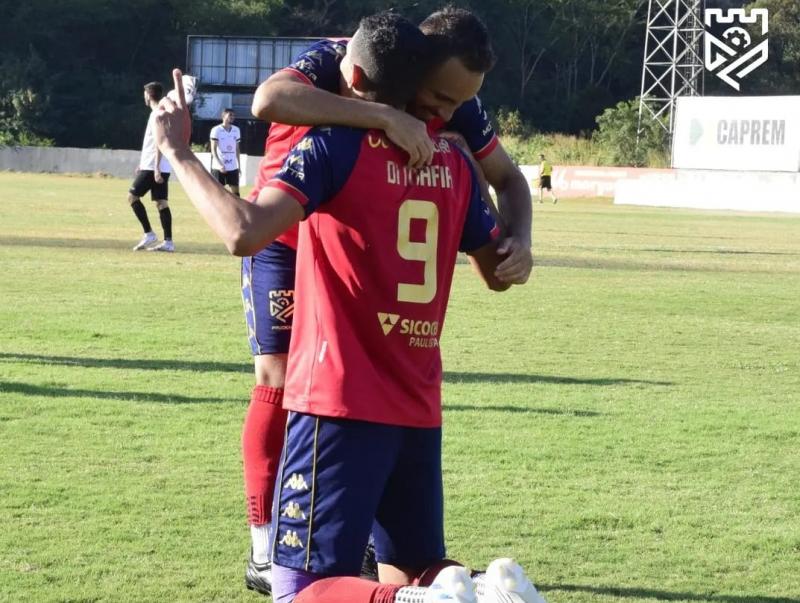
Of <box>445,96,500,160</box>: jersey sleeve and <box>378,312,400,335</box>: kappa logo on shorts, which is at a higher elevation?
<box>445,96,500,160</box>: jersey sleeve

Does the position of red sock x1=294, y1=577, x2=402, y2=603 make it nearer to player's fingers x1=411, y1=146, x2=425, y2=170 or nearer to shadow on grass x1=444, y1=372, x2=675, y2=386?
player's fingers x1=411, y1=146, x2=425, y2=170

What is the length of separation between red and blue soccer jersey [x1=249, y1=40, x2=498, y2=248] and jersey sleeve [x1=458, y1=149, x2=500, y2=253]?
406 mm

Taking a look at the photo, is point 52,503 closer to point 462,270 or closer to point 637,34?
point 462,270

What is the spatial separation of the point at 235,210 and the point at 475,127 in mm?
1307

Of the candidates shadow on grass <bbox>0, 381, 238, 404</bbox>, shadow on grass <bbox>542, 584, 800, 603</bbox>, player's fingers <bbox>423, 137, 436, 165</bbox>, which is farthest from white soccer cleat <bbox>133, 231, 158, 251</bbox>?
player's fingers <bbox>423, 137, 436, 165</bbox>

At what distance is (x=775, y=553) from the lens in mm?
5738

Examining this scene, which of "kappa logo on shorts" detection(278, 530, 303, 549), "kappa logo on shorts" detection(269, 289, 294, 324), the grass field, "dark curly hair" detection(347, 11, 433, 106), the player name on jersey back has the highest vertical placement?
"dark curly hair" detection(347, 11, 433, 106)

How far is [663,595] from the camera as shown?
5125mm

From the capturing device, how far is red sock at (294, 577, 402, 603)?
3.33 metres

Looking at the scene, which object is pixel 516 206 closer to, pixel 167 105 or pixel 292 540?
pixel 167 105

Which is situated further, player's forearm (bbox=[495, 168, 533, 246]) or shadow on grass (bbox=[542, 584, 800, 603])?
shadow on grass (bbox=[542, 584, 800, 603])

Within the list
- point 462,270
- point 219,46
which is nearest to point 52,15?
point 219,46

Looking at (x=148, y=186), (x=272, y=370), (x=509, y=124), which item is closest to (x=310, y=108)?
(x=272, y=370)

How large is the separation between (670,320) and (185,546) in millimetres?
9060
